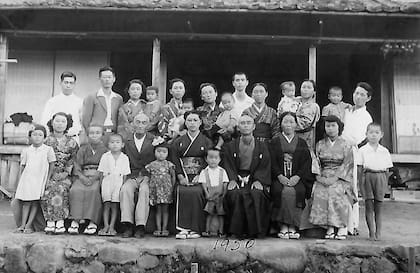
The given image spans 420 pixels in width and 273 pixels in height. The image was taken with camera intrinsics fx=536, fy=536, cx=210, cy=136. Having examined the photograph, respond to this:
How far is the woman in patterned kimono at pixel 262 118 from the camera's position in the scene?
6.04 meters

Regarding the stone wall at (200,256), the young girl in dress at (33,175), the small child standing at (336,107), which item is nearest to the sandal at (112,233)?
the stone wall at (200,256)

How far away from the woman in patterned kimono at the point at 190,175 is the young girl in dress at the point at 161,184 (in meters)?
0.08

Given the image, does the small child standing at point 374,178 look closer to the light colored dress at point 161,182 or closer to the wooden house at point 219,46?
the light colored dress at point 161,182

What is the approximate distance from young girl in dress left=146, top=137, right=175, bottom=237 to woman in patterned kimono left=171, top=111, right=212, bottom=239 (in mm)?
83

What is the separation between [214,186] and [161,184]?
1.79 feet

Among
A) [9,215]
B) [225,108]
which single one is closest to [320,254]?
[225,108]

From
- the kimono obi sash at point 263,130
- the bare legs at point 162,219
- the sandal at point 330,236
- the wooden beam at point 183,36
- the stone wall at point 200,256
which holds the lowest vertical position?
the stone wall at point 200,256

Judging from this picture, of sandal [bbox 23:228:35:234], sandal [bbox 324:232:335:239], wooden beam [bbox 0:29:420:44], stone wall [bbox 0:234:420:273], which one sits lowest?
stone wall [bbox 0:234:420:273]

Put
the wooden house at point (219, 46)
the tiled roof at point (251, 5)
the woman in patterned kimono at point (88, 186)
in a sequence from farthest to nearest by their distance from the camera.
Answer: the wooden house at point (219, 46) < the tiled roof at point (251, 5) < the woman in patterned kimono at point (88, 186)

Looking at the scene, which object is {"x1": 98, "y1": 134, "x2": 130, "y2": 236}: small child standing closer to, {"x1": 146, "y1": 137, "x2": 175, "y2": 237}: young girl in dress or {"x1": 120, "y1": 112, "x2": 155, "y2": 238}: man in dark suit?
{"x1": 120, "y1": 112, "x2": 155, "y2": 238}: man in dark suit

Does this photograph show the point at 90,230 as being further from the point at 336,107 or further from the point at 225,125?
the point at 336,107

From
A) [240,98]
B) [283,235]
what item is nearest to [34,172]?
[240,98]

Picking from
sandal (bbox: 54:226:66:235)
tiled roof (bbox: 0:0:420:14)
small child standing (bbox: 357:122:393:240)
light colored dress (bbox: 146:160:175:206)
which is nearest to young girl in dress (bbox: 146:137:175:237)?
light colored dress (bbox: 146:160:175:206)

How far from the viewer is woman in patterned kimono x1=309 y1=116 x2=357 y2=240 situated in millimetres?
5387
